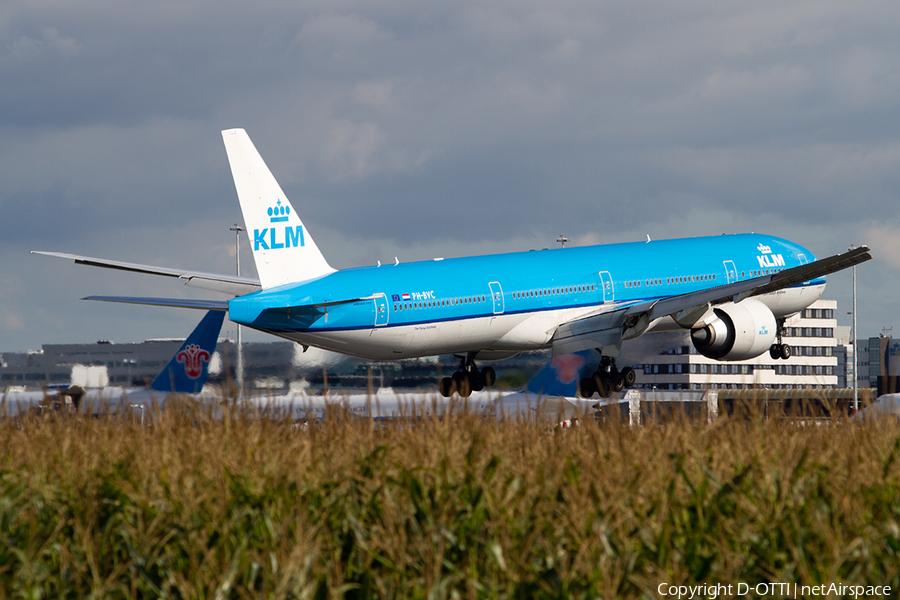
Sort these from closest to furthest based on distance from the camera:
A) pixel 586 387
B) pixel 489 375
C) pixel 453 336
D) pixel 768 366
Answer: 1. pixel 453 336
2. pixel 586 387
3. pixel 489 375
4. pixel 768 366

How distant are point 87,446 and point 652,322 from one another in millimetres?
29858

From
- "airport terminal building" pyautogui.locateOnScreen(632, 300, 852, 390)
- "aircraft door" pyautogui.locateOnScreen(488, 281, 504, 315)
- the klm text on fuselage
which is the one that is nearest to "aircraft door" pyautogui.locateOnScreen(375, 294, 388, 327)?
the klm text on fuselage

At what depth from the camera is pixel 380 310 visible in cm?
3425

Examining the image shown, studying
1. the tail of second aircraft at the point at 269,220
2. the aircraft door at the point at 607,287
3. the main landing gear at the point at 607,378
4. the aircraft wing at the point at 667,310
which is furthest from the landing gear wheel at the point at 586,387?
the tail of second aircraft at the point at 269,220

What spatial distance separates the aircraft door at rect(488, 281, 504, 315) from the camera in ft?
122

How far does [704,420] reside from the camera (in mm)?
14000

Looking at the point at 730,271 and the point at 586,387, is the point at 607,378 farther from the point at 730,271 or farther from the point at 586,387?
the point at 730,271

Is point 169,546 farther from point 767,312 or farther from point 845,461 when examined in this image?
point 767,312

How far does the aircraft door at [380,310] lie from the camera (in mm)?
34188

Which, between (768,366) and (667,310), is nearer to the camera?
(667,310)

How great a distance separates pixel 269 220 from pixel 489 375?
12997 millimetres

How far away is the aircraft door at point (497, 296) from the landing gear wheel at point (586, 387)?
5.53 metres

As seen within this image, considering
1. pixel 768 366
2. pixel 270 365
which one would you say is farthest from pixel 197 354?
pixel 768 366

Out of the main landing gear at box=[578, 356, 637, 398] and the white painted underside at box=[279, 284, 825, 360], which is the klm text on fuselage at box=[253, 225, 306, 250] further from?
the main landing gear at box=[578, 356, 637, 398]
